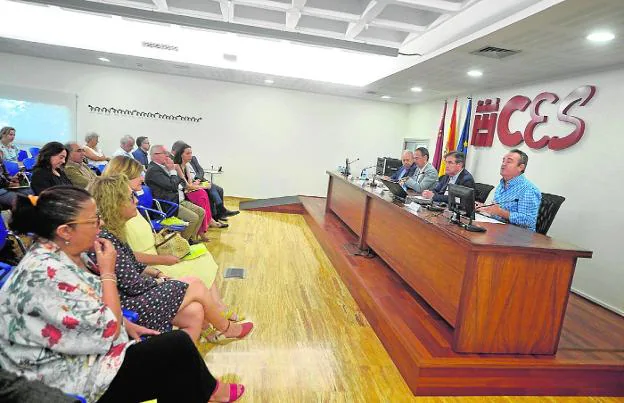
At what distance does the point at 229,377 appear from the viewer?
83.2 inches

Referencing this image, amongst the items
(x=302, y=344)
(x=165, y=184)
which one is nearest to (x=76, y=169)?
(x=165, y=184)

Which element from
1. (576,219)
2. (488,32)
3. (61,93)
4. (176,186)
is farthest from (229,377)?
(61,93)

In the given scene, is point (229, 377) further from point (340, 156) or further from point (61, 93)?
point (61, 93)

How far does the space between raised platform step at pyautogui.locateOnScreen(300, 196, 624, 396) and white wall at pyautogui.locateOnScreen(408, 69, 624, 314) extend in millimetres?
707

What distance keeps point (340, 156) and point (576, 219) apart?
5.00 m

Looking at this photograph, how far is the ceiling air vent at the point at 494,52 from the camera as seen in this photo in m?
3.55

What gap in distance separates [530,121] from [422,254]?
10.0 feet

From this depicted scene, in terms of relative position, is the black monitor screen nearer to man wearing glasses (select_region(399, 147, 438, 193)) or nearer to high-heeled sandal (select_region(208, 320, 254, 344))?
high-heeled sandal (select_region(208, 320, 254, 344))

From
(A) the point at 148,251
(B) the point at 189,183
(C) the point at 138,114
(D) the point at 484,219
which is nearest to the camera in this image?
(A) the point at 148,251

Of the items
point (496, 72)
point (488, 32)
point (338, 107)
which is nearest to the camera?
point (488, 32)

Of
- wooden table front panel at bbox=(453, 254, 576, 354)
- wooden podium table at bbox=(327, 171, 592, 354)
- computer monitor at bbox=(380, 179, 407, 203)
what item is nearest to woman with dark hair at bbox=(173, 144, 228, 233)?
computer monitor at bbox=(380, 179, 407, 203)

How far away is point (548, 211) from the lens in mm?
3404

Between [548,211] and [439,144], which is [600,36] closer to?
[548,211]

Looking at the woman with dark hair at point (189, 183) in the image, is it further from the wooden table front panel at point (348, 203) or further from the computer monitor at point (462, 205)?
the computer monitor at point (462, 205)
